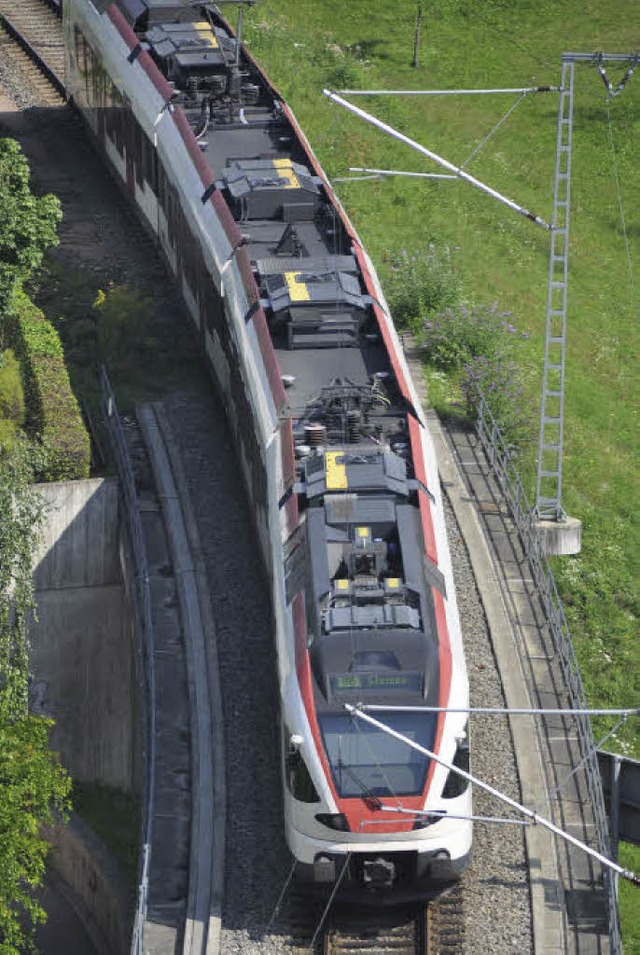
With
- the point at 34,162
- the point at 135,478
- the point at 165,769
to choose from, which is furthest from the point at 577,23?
the point at 165,769

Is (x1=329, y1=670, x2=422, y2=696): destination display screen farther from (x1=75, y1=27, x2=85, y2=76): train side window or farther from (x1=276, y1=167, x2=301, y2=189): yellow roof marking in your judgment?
(x1=75, y1=27, x2=85, y2=76): train side window

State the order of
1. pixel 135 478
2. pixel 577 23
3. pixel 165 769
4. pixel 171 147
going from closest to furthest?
pixel 165 769
pixel 135 478
pixel 171 147
pixel 577 23

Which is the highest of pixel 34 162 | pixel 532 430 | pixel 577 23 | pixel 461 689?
pixel 577 23

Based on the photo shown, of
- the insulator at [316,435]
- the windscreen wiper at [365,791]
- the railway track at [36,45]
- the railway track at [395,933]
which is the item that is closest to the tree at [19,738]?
the railway track at [395,933]

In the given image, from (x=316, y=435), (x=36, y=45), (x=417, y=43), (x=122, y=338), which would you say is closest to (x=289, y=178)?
(x=122, y=338)

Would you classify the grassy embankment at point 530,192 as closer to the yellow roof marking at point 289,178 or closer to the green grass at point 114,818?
the yellow roof marking at point 289,178

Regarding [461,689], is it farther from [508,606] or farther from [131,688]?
[131,688]

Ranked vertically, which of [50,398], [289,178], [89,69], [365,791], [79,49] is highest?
[79,49]

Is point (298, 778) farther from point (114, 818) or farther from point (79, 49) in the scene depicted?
point (79, 49)
